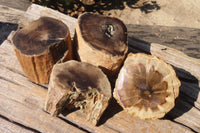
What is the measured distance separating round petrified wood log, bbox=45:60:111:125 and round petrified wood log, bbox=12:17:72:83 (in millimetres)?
171

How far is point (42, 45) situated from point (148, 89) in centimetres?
107

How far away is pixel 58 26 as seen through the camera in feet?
7.03

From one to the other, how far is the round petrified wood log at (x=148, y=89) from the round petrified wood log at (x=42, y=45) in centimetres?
66

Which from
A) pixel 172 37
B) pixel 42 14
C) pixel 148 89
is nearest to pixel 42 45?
pixel 148 89

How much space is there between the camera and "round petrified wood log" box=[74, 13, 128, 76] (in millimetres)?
2070

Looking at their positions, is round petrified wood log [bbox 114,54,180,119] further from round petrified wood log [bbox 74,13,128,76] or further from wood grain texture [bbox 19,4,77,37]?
wood grain texture [bbox 19,4,77,37]

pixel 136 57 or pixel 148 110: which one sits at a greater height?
pixel 136 57

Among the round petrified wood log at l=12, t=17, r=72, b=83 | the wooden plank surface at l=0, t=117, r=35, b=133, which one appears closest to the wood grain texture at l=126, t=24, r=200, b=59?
the round petrified wood log at l=12, t=17, r=72, b=83

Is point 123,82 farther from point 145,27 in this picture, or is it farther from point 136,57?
point 145,27

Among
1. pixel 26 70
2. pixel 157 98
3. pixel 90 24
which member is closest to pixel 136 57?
pixel 157 98

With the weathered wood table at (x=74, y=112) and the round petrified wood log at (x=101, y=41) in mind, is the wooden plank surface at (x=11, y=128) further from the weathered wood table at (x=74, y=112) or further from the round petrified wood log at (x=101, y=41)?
the round petrified wood log at (x=101, y=41)

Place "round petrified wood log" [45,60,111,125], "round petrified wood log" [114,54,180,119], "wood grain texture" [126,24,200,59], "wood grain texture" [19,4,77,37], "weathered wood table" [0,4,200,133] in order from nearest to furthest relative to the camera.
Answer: "round petrified wood log" [45,60,111,125] < "round petrified wood log" [114,54,180,119] < "weathered wood table" [0,4,200,133] < "wood grain texture" [19,4,77,37] < "wood grain texture" [126,24,200,59]

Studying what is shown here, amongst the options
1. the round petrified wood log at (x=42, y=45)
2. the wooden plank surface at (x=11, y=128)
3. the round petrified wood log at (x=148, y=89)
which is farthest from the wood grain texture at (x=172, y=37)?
the wooden plank surface at (x=11, y=128)

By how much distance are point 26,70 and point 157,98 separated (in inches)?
53.6
